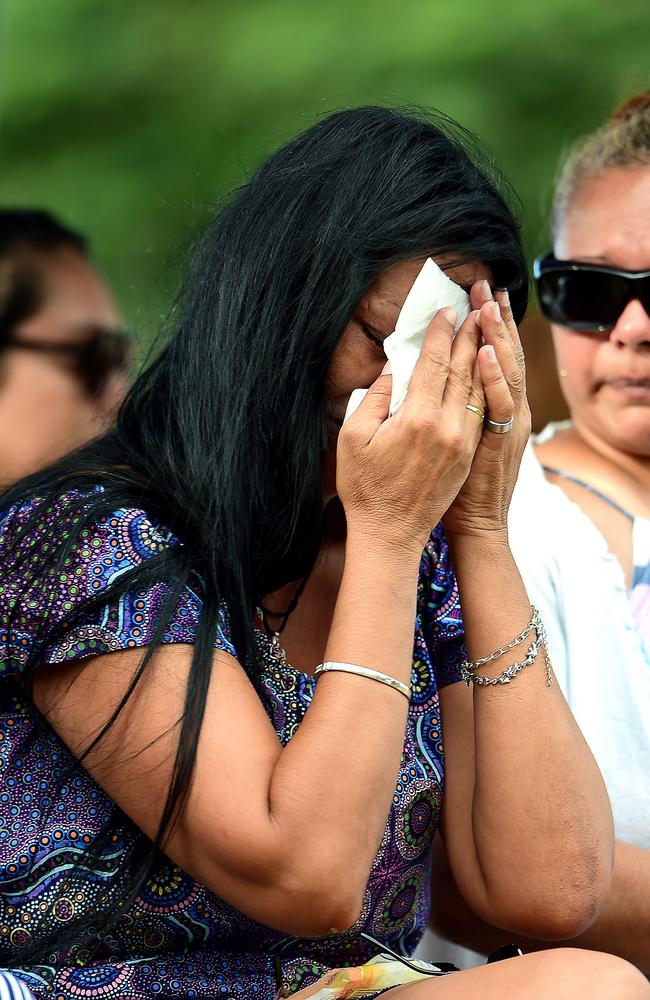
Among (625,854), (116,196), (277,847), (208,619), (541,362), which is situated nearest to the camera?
(277,847)

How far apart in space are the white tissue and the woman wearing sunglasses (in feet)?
0.09

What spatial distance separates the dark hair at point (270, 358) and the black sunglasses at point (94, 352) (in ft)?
5.06

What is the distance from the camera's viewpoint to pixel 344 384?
1.94 metres

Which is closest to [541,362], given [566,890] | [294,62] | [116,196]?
[566,890]

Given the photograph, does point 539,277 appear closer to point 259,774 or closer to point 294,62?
point 259,774

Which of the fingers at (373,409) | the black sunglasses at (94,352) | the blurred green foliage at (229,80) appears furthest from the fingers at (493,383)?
the blurred green foliage at (229,80)

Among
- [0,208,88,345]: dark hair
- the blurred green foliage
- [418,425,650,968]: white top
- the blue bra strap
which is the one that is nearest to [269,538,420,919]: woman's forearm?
[418,425,650,968]: white top

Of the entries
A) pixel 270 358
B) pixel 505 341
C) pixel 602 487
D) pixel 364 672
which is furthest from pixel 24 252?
pixel 364 672

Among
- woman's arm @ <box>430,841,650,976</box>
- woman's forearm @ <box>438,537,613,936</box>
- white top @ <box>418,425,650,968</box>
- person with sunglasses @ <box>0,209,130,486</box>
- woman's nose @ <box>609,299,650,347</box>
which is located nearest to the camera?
woman's forearm @ <box>438,537,613,936</box>

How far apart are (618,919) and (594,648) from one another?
0.54 metres

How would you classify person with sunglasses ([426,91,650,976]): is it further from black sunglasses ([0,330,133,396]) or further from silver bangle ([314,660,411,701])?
black sunglasses ([0,330,133,396])

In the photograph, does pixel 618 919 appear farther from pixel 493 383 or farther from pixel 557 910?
pixel 493 383

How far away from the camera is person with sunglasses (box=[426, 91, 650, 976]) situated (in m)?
2.48

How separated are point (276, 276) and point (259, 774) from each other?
2.43 ft
